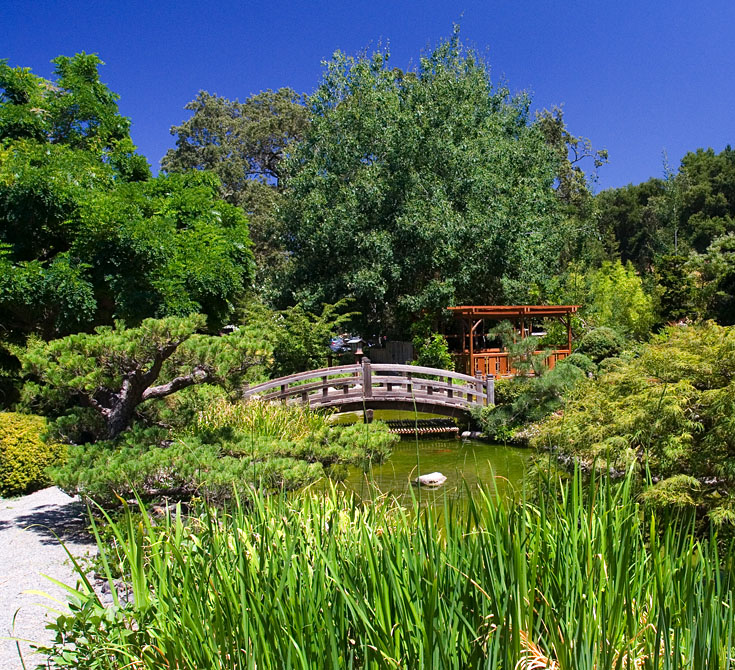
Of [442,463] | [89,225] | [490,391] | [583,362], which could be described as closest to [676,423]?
[442,463]

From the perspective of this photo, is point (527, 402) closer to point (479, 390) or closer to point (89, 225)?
point (479, 390)

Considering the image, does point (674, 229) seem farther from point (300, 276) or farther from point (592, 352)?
point (300, 276)

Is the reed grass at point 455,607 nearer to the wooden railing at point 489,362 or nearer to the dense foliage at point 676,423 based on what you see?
the dense foliage at point 676,423

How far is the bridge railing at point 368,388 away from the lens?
12.7 m

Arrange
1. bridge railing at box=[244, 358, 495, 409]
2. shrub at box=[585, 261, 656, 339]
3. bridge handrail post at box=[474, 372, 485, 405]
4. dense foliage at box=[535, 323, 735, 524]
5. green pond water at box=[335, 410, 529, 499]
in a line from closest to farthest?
dense foliage at box=[535, 323, 735, 524] < green pond water at box=[335, 410, 529, 499] < bridge railing at box=[244, 358, 495, 409] < bridge handrail post at box=[474, 372, 485, 405] < shrub at box=[585, 261, 656, 339]

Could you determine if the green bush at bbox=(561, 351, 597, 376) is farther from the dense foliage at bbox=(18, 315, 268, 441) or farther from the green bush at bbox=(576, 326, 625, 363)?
the dense foliage at bbox=(18, 315, 268, 441)

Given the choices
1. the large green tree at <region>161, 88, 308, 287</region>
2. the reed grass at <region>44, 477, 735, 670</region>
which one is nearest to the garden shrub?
the reed grass at <region>44, 477, 735, 670</region>

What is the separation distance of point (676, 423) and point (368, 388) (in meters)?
9.16

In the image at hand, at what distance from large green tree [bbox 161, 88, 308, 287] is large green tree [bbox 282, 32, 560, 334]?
1296cm

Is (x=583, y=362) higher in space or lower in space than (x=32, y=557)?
higher

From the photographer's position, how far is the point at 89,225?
10211 millimetres

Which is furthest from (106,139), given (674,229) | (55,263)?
(674,229)

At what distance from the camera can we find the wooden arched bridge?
1288cm

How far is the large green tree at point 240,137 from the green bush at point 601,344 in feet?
63.4
